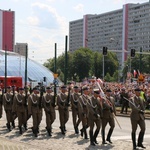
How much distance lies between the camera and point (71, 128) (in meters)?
18.5

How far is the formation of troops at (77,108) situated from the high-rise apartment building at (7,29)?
16039 centimetres

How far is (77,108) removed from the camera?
1661cm

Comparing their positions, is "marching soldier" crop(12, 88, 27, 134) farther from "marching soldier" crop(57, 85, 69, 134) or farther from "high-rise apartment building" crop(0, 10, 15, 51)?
"high-rise apartment building" crop(0, 10, 15, 51)

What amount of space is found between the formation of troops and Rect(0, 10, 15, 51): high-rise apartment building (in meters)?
160

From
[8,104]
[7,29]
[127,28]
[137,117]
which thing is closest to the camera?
[137,117]

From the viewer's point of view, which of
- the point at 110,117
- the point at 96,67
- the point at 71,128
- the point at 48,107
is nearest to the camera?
the point at 110,117

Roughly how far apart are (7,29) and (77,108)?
546 ft

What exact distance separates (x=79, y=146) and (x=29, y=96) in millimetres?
3802

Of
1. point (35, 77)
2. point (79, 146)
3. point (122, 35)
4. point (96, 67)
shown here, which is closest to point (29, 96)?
point (79, 146)

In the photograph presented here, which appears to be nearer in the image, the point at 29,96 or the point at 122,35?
the point at 29,96

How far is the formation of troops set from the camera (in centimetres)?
1313

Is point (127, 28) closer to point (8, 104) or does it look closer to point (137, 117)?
point (8, 104)

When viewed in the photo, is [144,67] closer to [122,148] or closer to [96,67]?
[96,67]

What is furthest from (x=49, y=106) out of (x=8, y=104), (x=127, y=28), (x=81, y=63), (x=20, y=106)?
(x=127, y=28)
